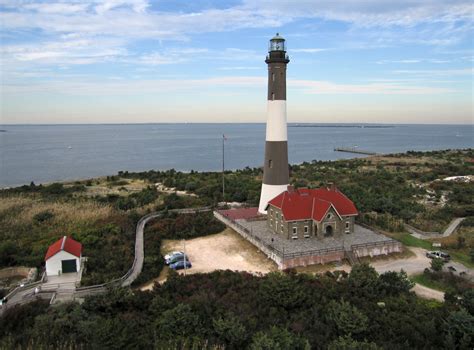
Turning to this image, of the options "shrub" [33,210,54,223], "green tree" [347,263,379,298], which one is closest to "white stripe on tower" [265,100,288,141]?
"green tree" [347,263,379,298]

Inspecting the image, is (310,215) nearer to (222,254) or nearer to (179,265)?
(222,254)

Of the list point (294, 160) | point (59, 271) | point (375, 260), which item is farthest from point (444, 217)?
point (294, 160)

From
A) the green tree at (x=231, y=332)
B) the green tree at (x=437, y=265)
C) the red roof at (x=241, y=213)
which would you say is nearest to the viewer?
the green tree at (x=231, y=332)

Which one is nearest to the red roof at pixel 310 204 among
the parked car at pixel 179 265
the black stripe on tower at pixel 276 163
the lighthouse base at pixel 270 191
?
the lighthouse base at pixel 270 191

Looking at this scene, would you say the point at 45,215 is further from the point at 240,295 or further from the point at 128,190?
the point at 240,295

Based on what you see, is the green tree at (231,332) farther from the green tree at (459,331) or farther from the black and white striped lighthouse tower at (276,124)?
Result: the black and white striped lighthouse tower at (276,124)

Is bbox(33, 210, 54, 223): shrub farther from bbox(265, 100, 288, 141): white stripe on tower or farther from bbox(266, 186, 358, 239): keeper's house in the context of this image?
bbox(265, 100, 288, 141): white stripe on tower

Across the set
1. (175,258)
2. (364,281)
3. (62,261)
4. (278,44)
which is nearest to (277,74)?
(278,44)

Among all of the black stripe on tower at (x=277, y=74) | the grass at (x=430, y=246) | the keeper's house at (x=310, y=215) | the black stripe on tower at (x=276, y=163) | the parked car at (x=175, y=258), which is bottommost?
the grass at (x=430, y=246)
